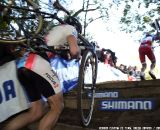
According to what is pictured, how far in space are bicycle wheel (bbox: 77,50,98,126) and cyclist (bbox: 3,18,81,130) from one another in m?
0.69

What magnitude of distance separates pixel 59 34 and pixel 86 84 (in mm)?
1112

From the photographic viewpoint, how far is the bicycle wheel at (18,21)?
439 cm

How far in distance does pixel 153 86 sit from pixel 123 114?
1.04 meters

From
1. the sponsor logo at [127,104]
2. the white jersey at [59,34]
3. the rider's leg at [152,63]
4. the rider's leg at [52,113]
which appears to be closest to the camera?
the rider's leg at [52,113]

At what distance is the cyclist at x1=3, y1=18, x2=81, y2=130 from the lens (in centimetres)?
422

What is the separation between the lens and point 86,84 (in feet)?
17.7

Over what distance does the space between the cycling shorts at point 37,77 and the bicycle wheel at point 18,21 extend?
0.83 ft

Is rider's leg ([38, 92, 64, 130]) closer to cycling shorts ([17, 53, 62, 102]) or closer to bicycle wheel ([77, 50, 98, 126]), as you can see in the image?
cycling shorts ([17, 53, 62, 102])

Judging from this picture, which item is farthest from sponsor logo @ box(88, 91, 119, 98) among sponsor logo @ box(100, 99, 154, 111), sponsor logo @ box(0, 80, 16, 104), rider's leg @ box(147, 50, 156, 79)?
rider's leg @ box(147, 50, 156, 79)

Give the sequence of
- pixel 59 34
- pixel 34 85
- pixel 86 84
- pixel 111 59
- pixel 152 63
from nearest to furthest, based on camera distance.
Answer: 1. pixel 34 85
2. pixel 59 34
3. pixel 86 84
4. pixel 111 59
5. pixel 152 63

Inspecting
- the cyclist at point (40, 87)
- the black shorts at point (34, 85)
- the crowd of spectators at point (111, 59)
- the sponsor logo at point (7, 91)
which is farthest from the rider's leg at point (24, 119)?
the crowd of spectators at point (111, 59)

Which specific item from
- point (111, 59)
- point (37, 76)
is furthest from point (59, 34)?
point (111, 59)

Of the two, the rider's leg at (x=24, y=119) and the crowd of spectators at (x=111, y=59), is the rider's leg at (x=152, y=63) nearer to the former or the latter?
the crowd of spectators at (x=111, y=59)

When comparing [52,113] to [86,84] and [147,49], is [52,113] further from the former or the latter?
[147,49]
